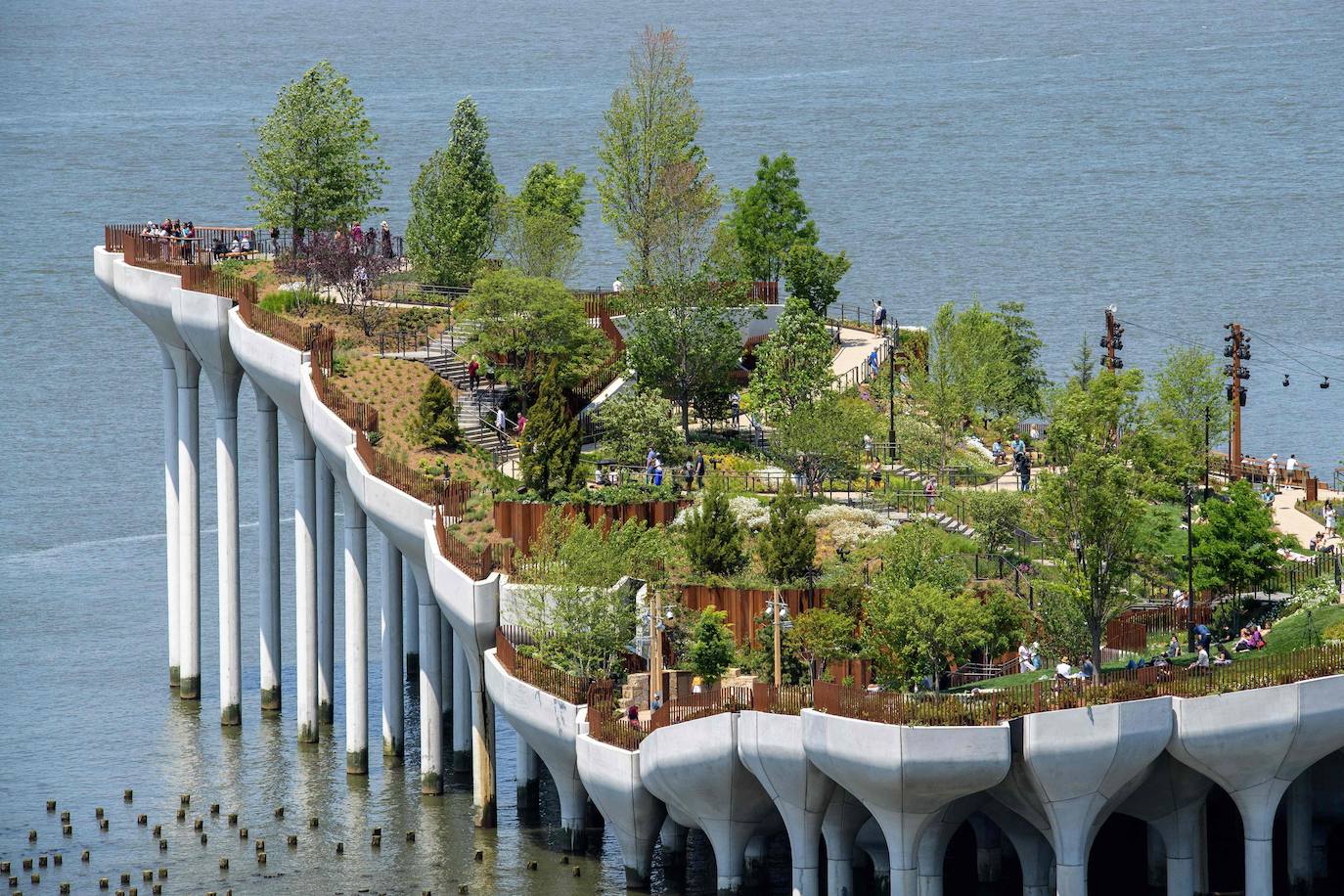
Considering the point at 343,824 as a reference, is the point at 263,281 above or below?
above

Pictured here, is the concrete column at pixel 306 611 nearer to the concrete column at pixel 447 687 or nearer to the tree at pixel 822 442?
the concrete column at pixel 447 687

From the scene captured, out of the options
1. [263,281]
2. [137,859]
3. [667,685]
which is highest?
[263,281]

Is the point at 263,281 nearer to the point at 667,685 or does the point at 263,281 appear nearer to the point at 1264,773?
the point at 667,685

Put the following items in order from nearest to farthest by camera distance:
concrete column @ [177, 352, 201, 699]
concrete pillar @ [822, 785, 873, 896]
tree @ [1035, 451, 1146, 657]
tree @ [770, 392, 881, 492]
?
1. concrete pillar @ [822, 785, 873, 896]
2. tree @ [1035, 451, 1146, 657]
3. tree @ [770, 392, 881, 492]
4. concrete column @ [177, 352, 201, 699]

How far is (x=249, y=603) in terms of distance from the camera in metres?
100

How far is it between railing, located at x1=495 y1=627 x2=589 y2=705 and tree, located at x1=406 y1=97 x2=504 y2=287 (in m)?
29.3

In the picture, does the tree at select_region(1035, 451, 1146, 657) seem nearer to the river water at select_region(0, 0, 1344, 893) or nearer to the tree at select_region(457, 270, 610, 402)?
the river water at select_region(0, 0, 1344, 893)

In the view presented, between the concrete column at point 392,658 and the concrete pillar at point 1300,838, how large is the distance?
27.0m

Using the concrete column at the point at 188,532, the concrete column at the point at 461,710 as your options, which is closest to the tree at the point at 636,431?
the concrete column at the point at 461,710

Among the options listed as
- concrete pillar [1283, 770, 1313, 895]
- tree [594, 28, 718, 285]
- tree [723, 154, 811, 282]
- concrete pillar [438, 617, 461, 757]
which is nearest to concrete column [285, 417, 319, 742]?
concrete pillar [438, 617, 461, 757]

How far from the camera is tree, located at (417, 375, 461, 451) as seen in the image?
81938 millimetres

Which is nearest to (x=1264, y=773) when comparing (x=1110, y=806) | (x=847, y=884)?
(x=1110, y=806)

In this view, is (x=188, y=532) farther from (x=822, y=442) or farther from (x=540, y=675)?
(x=540, y=675)

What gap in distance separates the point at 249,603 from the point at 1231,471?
3629cm
